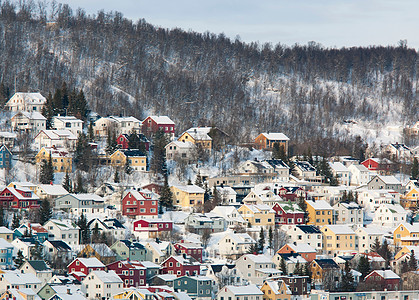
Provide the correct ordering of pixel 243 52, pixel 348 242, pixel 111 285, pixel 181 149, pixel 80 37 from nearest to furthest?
pixel 111 285
pixel 348 242
pixel 181 149
pixel 80 37
pixel 243 52

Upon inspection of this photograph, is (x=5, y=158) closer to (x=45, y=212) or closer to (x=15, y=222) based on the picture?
(x=45, y=212)

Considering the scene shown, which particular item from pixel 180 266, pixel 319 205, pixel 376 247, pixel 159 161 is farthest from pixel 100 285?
pixel 319 205

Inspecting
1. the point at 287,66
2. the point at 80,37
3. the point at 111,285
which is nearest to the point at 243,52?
the point at 287,66

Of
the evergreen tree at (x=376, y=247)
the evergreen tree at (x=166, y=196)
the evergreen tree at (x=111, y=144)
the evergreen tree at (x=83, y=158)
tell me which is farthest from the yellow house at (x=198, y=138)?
the evergreen tree at (x=376, y=247)

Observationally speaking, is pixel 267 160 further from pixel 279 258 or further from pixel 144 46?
pixel 144 46

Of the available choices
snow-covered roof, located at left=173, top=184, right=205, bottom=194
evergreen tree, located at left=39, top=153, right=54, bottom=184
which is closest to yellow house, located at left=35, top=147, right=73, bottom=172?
evergreen tree, located at left=39, top=153, right=54, bottom=184

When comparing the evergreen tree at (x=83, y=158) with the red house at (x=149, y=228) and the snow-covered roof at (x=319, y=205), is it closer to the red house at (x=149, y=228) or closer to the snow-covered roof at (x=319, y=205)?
the red house at (x=149, y=228)
